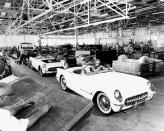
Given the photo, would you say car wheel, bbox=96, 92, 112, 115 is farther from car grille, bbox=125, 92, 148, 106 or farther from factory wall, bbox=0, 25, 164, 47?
factory wall, bbox=0, 25, 164, 47

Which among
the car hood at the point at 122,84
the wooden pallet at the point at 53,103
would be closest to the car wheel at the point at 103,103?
the car hood at the point at 122,84

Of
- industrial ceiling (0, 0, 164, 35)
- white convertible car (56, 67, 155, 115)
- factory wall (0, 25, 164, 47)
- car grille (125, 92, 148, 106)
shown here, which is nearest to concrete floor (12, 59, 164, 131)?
white convertible car (56, 67, 155, 115)

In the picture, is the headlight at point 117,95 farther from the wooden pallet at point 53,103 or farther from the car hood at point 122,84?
the wooden pallet at point 53,103

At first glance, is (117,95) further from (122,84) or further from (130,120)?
(130,120)

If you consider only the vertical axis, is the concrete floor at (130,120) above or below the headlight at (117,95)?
below

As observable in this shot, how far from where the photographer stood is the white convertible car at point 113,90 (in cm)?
381

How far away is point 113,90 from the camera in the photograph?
3.90 meters

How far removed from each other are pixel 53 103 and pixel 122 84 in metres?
1.80

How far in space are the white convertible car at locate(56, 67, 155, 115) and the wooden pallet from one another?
0.91m

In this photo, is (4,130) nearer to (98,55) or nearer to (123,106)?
(123,106)

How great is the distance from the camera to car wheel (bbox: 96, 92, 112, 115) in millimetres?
4043

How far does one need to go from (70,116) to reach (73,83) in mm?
2568

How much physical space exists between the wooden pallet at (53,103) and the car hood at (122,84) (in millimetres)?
986

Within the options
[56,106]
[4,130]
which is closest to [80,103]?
[56,106]
